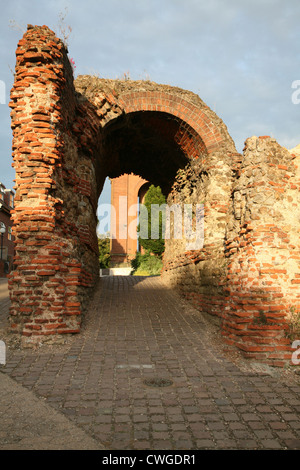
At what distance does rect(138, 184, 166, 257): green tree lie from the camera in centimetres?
2275

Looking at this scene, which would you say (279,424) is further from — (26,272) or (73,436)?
(26,272)

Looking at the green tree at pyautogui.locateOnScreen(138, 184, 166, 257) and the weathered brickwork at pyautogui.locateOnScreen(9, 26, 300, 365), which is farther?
the green tree at pyautogui.locateOnScreen(138, 184, 166, 257)

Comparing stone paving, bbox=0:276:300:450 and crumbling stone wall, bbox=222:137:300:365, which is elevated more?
crumbling stone wall, bbox=222:137:300:365

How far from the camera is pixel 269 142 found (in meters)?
6.11

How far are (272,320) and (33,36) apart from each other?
20.7ft

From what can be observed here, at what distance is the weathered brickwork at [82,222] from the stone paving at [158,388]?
0.55 meters

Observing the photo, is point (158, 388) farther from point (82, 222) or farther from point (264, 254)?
point (82, 222)

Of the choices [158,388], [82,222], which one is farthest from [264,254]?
[82,222]

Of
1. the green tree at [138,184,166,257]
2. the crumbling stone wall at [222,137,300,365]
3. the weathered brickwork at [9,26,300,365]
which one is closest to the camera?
the crumbling stone wall at [222,137,300,365]

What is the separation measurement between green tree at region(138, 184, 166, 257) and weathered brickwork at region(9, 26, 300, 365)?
1496 cm

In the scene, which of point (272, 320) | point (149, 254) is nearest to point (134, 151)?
point (272, 320)

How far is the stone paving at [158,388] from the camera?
3.13 metres

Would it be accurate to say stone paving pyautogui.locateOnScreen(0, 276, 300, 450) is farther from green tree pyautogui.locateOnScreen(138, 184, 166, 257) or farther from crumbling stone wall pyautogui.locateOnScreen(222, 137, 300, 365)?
green tree pyautogui.locateOnScreen(138, 184, 166, 257)

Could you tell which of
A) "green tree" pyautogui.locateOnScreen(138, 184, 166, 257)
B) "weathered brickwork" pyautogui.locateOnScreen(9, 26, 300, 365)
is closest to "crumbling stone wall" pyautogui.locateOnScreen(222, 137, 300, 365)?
"weathered brickwork" pyautogui.locateOnScreen(9, 26, 300, 365)
